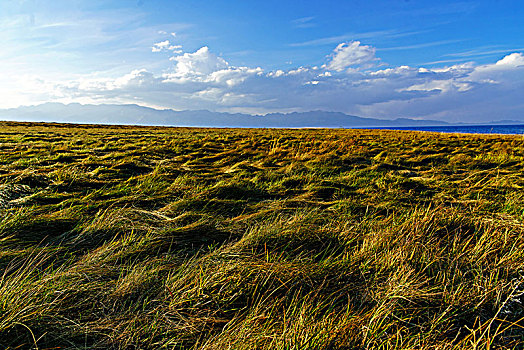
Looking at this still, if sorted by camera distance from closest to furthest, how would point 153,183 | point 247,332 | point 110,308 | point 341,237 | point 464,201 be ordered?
point 247,332 → point 110,308 → point 341,237 → point 464,201 → point 153,183

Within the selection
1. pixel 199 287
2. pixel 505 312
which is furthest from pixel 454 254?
pixel 199 287

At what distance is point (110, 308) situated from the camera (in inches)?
67.9

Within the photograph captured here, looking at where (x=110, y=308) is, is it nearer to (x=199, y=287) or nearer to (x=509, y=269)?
(x=199, y=287)

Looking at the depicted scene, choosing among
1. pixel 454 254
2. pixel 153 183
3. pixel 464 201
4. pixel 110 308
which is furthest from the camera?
pixel 153 183

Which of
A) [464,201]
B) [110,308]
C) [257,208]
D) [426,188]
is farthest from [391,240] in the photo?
[426,188]

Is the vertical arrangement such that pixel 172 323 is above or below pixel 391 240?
below

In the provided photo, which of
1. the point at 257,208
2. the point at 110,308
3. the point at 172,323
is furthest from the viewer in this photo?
the point at 257,208

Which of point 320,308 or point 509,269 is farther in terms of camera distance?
point 509,269

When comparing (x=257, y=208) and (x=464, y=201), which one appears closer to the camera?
(x=257, y=208)

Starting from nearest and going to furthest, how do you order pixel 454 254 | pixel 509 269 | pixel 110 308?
pixel 110 308, pixel 509 269, pixel 454 254

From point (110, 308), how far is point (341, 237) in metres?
1.88

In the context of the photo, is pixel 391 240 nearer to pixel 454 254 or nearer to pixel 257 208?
pixel 454 254

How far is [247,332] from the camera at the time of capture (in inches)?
58.2

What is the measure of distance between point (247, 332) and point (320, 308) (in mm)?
468
